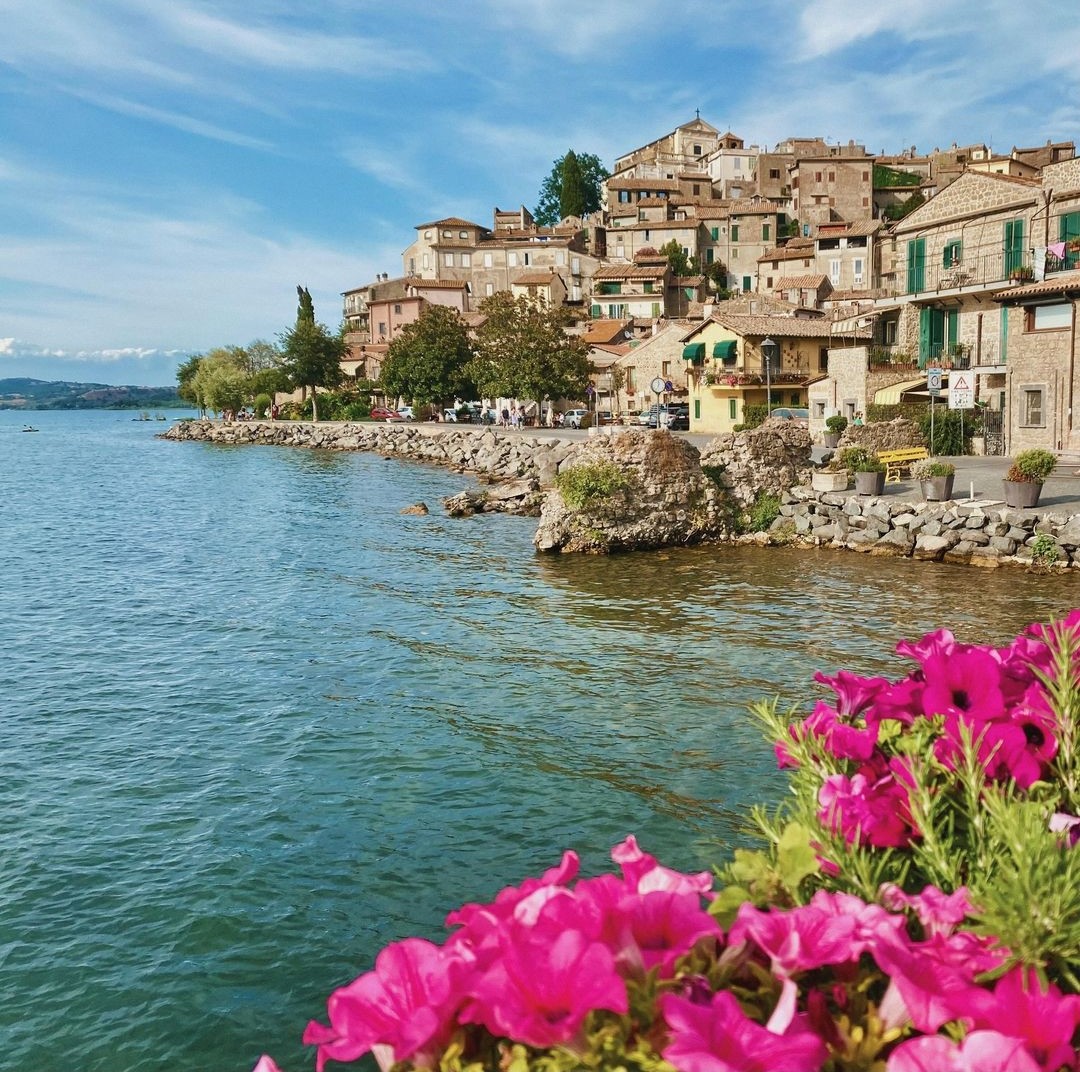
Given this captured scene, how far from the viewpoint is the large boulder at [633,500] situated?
26969 millimetres

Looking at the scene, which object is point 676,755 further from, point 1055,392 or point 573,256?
point 573,256

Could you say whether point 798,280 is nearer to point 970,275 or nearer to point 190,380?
point 970,275

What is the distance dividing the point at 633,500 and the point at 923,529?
25.9 feet

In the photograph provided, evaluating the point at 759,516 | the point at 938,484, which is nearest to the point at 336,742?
the point at 759,516

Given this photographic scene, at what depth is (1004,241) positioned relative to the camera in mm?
41125

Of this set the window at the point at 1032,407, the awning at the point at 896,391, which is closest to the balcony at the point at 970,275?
the awning at the point at 896,391

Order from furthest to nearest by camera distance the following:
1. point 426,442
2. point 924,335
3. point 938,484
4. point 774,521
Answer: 1. point 426,442
2. point 924,335
3. point 774,521
4. point 938,484

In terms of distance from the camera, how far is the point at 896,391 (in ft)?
141

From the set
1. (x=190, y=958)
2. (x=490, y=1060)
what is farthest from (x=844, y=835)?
(x=190, y=958)

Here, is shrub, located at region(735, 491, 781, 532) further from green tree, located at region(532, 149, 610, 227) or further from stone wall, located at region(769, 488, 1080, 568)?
green tree, located at region(532, 149, 610, 227)

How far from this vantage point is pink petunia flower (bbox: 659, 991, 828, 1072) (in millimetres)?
1980

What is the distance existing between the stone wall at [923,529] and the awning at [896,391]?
1642cm

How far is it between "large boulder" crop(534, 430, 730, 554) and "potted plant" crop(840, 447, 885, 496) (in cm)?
413

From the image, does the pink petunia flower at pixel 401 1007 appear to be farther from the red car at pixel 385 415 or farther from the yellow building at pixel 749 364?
the red car at pixel 385 415
